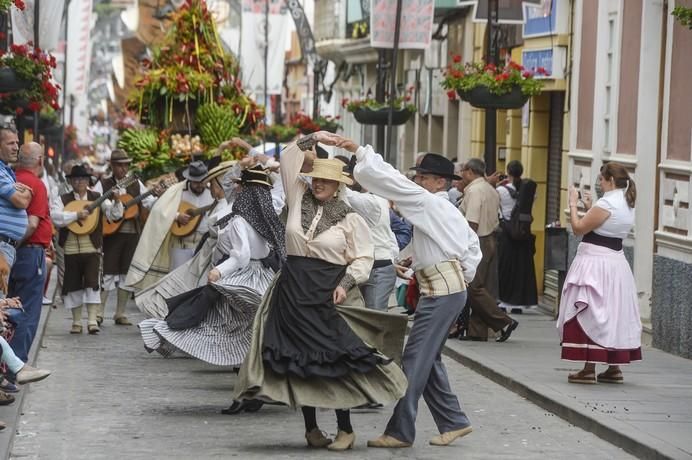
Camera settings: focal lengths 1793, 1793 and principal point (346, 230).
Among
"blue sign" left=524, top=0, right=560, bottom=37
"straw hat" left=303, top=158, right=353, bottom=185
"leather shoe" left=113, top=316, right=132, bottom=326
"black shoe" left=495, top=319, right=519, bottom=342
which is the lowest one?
"leather shoe" left=113, top=316, right=132, bottom=326

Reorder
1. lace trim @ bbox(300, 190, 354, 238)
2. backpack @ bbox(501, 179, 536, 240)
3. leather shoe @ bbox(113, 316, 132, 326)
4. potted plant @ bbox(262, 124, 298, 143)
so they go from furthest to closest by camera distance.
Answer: potted plant @ bbox(262, 124, 298, 143)
backpack @ bbox(501, 179, 536, 240)
leather shoe @ bbox(113, 316, 132, 326)
lace trim @ bbox(300, 190, 354, 238)

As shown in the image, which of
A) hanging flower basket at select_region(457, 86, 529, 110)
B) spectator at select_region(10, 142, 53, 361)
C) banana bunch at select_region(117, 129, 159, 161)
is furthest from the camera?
banana bunch at select_region(117, 129, 159, 161)

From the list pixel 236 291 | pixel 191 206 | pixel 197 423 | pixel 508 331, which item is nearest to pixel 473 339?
pixel 508 331

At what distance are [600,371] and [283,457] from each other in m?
5.47

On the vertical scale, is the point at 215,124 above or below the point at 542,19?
below

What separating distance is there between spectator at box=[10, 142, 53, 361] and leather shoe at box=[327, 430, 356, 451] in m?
3.24

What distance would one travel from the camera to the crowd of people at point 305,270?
35.4 feet

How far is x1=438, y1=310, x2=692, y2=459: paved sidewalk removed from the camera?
11.4m

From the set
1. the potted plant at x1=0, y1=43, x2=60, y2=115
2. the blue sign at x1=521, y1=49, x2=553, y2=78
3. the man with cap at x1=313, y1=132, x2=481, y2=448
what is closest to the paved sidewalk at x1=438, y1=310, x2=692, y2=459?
the man with cap at x1=313, y1=132, x2=481, y2=448

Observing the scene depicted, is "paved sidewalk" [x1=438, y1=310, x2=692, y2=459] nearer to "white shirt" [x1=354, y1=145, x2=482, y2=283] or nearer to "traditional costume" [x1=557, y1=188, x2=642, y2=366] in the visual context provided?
"traditional costume" [x1=557, y1=188, x2=642, y2=366]

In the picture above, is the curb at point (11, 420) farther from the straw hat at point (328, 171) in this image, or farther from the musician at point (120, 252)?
the musician at point (120, 252)

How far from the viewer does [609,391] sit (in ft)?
45.6

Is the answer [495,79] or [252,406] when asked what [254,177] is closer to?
[252,406]

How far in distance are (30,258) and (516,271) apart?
995 centimetres
